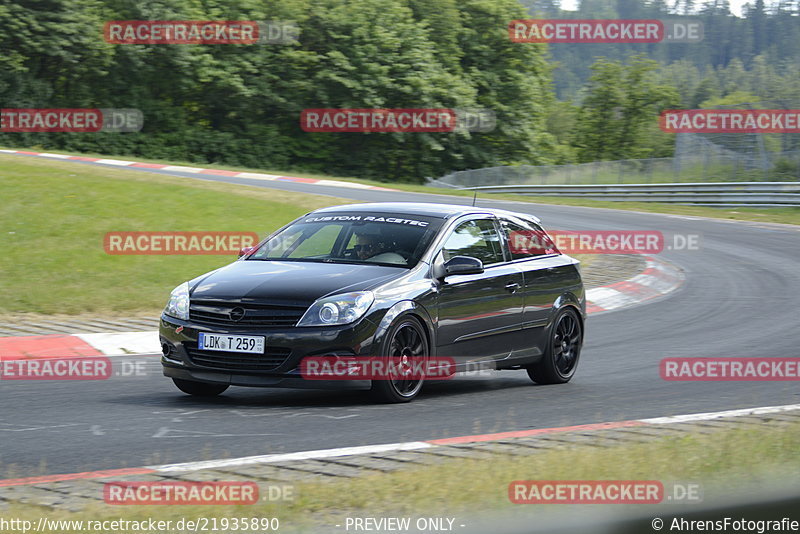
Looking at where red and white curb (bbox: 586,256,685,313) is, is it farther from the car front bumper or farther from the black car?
the car front bumper

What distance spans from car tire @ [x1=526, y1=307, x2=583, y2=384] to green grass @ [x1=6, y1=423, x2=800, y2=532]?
10.2ft

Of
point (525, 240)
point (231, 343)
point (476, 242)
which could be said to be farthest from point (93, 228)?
point (231, 343)

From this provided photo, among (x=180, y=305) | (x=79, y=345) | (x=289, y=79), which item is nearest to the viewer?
(x=180, y=305)

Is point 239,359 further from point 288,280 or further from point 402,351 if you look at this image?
point 402,351

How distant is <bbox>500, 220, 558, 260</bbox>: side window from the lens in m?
9.55

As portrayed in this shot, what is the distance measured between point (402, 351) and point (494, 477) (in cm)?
278

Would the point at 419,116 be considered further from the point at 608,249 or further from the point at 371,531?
the point at 371,531

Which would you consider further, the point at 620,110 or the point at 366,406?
the point at 620,110

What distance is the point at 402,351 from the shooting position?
7.91 metres

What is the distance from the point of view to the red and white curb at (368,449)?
216 inches

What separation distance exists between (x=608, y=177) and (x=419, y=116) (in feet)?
57.0

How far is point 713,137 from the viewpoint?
35.1m

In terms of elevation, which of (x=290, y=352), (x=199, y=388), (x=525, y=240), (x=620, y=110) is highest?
(x=620, y=110)

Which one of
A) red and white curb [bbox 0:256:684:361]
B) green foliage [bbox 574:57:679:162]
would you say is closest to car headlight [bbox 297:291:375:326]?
red and white curb [bbox 0:256:684:361]
